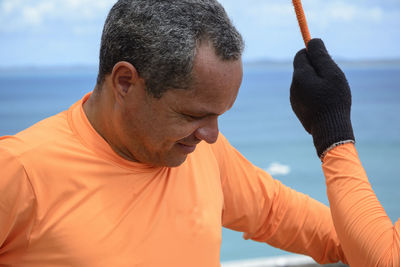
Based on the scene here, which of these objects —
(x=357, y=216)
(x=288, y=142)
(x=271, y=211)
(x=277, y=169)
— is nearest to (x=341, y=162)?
(x=357, y=216)

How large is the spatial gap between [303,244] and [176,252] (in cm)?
42

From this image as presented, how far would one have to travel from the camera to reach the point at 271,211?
130 centimetres

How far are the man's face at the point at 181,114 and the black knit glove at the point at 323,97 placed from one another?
0.80ft

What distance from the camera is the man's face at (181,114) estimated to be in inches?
37.1

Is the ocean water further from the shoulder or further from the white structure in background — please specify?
the shoulder

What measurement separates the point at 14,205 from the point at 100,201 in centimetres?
16

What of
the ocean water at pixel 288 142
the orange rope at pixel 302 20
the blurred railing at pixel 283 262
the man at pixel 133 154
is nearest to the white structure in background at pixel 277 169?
the ocean water at pixel 288 142

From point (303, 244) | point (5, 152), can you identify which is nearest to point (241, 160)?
point (303, 244)

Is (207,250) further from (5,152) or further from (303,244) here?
(5,152)

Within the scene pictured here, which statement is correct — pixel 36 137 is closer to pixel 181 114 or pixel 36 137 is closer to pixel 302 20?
pixel 181 114

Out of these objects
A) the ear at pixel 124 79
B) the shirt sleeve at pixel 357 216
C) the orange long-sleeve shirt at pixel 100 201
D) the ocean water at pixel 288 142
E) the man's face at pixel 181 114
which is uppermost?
the ear at pixel 124 79

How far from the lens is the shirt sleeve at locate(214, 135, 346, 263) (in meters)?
1.26

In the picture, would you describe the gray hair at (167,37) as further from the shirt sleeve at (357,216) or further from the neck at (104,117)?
the shirt sleeve at (357,216)

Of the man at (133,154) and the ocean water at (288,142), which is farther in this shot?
the ocean water at (288,142)
